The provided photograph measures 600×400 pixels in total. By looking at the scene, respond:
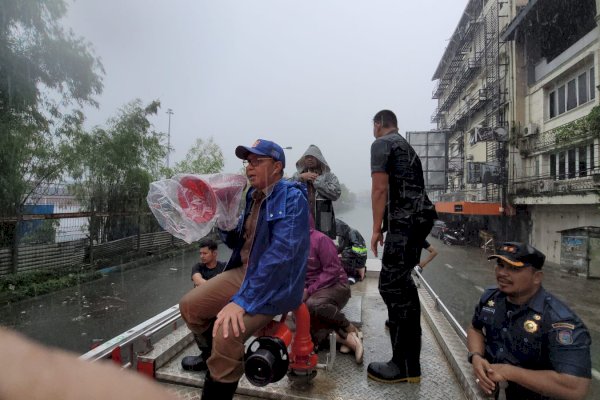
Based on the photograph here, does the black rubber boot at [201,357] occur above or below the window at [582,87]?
below

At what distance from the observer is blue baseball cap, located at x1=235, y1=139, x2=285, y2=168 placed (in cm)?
212

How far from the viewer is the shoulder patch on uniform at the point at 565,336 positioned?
2000 mm

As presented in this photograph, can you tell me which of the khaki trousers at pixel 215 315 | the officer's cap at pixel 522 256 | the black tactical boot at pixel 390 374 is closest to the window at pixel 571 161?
the officer's cap at pixel 522 256

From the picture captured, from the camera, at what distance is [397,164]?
2.59 meters

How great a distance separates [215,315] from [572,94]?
66.1 ft

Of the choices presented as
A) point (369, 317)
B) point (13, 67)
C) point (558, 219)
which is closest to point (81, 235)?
point (13, 67)

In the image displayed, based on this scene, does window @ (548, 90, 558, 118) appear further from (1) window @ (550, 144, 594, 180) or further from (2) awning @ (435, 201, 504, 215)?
(2) awning @ (435, 201, 504, 215)

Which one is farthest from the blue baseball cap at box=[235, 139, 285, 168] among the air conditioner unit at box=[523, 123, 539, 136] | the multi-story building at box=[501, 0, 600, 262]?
the air conditioner unit at box=[523, 123, 539, 136]

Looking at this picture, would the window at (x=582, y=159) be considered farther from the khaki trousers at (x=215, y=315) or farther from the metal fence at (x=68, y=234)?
the metal fence at (x=68, y=234)

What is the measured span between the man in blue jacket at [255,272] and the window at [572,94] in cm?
1805

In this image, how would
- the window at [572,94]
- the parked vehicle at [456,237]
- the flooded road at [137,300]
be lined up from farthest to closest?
the parked vehicle at [456,237] < the window at [572,94] < the flooded road at [137,300]

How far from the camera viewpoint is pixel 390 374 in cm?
231

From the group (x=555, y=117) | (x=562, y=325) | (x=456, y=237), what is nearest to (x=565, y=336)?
(x=562, y=325)

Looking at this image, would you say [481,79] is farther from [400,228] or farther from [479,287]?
[400,228]
